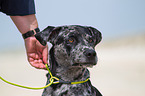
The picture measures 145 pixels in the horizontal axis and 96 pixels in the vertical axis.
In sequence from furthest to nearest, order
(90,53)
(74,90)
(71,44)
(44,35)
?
(44,35)
(71,44)
(74,90)
(90,53)

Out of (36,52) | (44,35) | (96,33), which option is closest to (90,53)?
(96,33)

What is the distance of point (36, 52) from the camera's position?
5.39 metres

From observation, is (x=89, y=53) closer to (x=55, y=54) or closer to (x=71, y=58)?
(x=71, y=58)

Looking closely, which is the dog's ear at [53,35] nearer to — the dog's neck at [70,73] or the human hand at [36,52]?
the dog's neck at [70,73]

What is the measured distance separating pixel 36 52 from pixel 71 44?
4.74ft

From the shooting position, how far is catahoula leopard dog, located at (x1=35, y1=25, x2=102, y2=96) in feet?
13.2

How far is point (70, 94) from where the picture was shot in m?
4.05

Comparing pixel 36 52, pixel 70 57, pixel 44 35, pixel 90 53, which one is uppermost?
pixel 44 35

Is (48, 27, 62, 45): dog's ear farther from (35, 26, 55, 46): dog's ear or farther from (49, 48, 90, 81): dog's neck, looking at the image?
(49, 48, 90, 81): dog's neck

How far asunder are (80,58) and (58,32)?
Answer: 837mm

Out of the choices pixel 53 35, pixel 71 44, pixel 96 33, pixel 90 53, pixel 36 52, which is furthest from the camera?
pixel 36 52

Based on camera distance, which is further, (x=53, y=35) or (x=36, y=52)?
(x=36, y=52)

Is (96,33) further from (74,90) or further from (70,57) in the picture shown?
(74,90)

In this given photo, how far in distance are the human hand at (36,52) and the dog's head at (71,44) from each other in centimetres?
79
